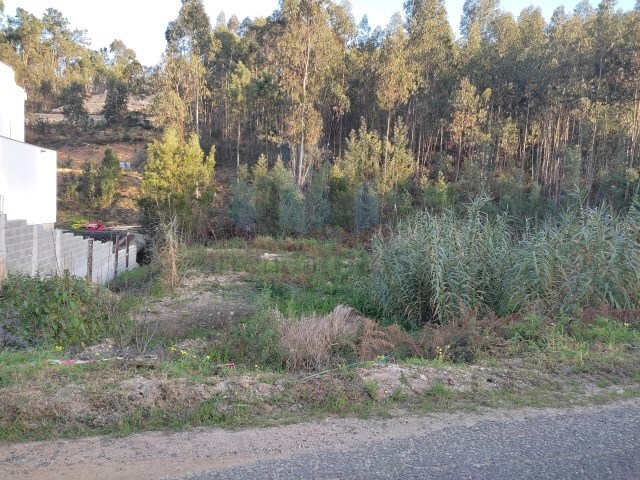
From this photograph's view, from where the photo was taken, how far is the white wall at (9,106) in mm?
21906

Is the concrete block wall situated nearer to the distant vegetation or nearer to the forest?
the forest

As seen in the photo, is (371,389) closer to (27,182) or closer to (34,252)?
(34,252)

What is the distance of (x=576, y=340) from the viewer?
794cm

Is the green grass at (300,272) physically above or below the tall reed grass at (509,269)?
below

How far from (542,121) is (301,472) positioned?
39.1 meters

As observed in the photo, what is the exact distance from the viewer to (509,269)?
10.4 metres

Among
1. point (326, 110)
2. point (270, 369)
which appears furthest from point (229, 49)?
point (270, 369)

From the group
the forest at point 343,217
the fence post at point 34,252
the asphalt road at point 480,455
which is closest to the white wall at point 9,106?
the forest at point 343,217

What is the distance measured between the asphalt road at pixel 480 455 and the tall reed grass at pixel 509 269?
14.8ft

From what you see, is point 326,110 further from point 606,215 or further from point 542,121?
point 606,215

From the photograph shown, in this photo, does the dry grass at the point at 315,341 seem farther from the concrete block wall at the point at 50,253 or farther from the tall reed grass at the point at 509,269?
the concrete block wall at the point at 50,253

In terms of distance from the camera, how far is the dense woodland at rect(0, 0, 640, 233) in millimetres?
32469

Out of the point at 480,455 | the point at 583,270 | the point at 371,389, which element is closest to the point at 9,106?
the point at 583,270

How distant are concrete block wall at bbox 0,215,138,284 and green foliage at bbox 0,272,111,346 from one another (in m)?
0.64
